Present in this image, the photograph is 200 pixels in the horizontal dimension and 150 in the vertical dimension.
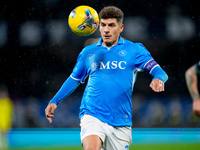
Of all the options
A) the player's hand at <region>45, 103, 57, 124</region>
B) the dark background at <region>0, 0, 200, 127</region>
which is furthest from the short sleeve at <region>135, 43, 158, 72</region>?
the dark background at <region>0, 0, 200, 127</region>

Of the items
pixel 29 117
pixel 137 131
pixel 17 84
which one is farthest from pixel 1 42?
pixel 137 131

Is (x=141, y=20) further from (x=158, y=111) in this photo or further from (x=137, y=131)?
(x=137, y=131)

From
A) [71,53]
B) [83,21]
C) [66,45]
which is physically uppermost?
[83,21]

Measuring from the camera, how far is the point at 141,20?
53.4ft

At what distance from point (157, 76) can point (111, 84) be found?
534 millimetres

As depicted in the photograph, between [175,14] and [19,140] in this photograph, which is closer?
[19,140]

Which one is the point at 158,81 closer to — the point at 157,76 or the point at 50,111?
the point at 157,76

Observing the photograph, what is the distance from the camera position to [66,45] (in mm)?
16328

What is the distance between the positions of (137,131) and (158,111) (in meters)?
1.63

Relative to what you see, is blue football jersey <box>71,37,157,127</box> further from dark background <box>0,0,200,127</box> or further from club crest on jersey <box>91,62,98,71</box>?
dark background <box>0,0,200,127</box>

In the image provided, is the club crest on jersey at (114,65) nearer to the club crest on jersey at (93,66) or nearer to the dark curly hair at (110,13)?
the club crest on jersey at (93,66)

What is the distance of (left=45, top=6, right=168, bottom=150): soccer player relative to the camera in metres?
3.94

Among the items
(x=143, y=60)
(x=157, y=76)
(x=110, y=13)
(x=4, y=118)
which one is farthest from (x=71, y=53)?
(x=157, y=76)

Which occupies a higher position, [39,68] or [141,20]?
[141,20]
